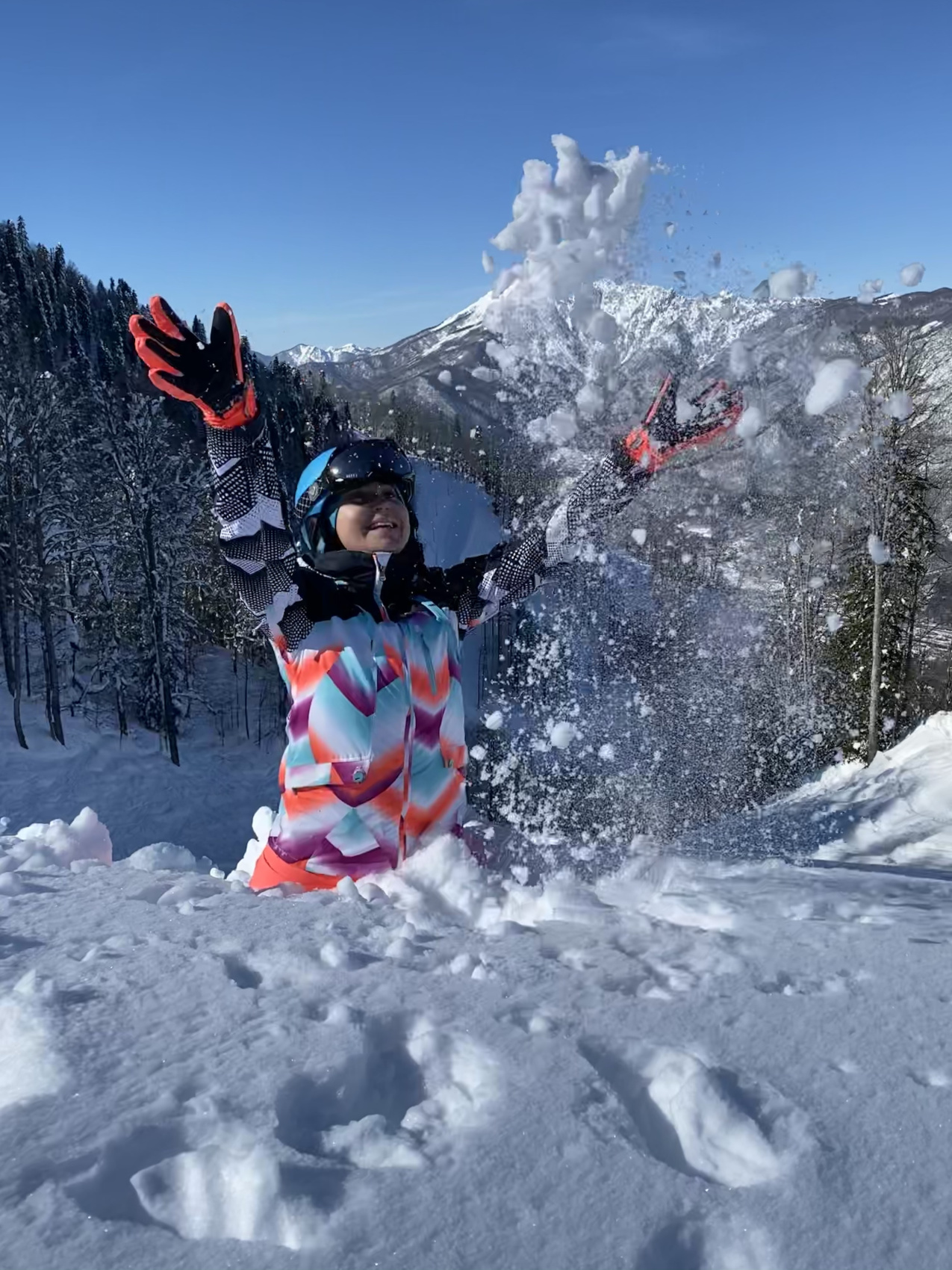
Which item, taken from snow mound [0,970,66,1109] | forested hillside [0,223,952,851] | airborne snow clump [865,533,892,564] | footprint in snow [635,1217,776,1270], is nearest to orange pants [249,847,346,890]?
snow mound [0,970,66,1109]

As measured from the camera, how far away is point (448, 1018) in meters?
1.87

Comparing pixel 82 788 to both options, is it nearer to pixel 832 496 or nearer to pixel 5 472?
pixel 5 472

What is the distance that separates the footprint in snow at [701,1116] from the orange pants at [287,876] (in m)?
1.88

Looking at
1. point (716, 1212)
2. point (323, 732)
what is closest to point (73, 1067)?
point (716, 1212)

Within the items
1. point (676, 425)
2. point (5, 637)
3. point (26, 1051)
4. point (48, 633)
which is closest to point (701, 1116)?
point (26, 1051)

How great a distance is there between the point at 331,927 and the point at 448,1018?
0.65 m

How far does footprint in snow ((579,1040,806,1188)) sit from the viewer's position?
1.44m

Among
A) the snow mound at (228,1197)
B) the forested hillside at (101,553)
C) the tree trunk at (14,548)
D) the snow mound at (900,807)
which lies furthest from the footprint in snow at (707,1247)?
the tree trunk at (14,548)

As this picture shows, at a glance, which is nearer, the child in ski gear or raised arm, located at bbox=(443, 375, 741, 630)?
the child in ski gear

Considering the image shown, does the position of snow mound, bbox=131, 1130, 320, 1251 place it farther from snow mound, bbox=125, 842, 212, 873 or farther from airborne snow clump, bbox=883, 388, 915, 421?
airborne snow clump, bbox=883, 388, 915, 421

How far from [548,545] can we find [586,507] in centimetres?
26

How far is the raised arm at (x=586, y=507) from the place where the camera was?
4090mm

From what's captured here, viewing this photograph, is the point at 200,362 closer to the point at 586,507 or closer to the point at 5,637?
the point at 586,507

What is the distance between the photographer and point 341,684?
3412 millimetres
